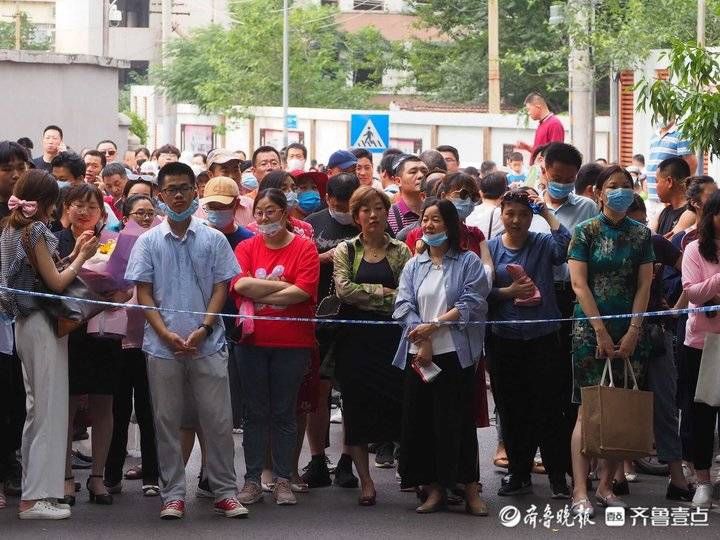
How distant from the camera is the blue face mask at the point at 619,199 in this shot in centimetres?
982

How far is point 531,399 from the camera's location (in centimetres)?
1042

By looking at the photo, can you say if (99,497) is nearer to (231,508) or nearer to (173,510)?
(173,510)

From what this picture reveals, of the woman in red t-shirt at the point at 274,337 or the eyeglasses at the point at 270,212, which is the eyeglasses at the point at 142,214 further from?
the eyeglasses at the point at 270,212

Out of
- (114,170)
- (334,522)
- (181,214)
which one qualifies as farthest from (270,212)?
(114,170)

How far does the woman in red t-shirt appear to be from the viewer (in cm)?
1005

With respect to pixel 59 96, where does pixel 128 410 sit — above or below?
below

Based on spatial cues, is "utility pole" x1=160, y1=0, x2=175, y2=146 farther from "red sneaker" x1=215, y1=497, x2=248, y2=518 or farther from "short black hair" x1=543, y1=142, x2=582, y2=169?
"red sneaker" x1=215, y1=497, x2=248, y2=518

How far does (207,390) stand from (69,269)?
1.08 metres

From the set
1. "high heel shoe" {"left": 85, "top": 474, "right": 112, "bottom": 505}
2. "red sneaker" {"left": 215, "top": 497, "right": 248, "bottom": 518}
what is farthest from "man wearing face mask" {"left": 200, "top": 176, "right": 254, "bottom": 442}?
"high heel shoe" {"left": 85, "top": 474, "right": 112, "bottom": 505}

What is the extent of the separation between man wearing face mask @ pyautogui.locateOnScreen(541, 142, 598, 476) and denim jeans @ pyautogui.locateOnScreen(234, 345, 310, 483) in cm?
168

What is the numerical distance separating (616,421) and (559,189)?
2.04 m

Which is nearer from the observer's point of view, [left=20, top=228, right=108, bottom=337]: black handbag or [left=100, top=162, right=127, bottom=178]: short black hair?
[left=20, top=228, right=108, bottom=337]: black handbag

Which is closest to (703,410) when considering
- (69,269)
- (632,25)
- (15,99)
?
(69,269)

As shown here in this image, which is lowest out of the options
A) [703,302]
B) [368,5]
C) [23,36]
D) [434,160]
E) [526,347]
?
[526,347]
